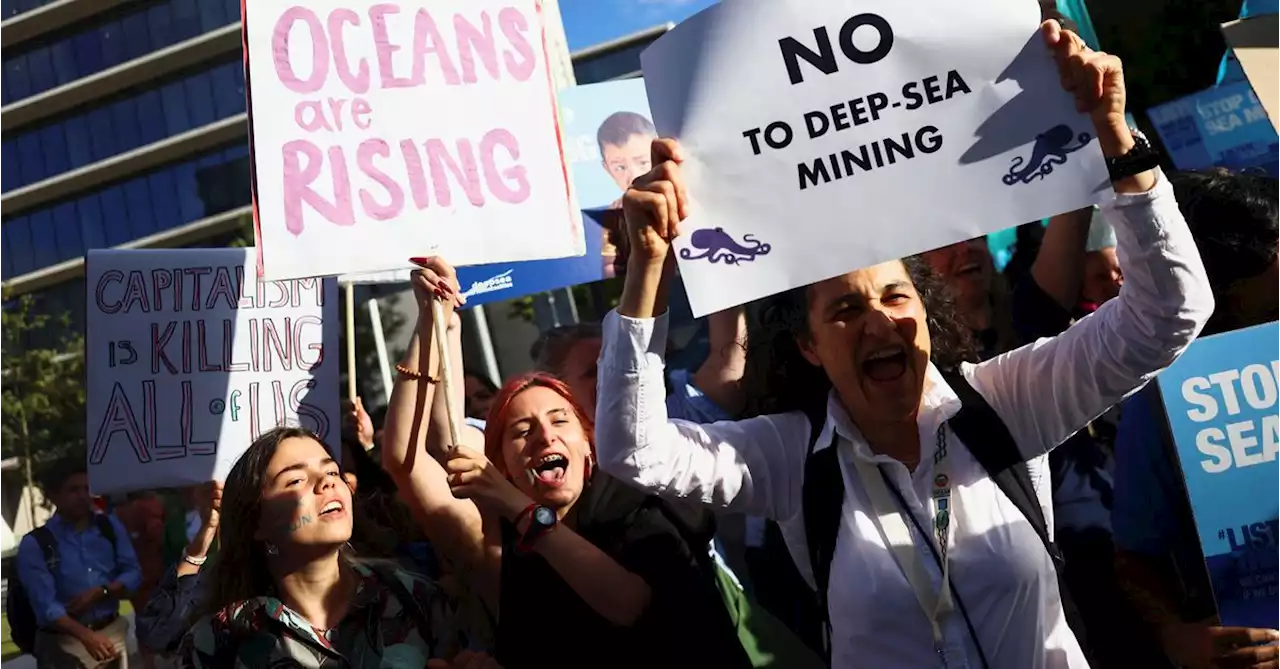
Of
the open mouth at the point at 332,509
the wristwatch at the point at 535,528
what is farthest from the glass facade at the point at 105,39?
the wristwatch at the point at 535,528

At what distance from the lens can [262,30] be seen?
317 cm

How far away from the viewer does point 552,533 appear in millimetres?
2553

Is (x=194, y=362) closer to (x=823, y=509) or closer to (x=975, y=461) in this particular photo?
(x=823, y=509)


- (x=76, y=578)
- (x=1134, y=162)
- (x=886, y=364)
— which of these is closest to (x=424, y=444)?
(x=886, y=364)

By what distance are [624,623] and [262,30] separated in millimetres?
1808

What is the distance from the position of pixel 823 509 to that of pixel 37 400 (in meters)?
25.5

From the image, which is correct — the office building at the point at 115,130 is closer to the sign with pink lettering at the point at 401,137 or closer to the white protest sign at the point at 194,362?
the white protest sign at the point at 194,362

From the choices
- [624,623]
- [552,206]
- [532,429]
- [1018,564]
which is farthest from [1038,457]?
[552,206]

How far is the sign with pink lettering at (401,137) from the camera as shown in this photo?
122 inches

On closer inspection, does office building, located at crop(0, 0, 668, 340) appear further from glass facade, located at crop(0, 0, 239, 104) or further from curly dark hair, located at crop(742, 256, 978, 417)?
curly dark hair, located at crop(742, 256, 978, 417)

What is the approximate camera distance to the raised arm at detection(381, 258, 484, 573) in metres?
3.02

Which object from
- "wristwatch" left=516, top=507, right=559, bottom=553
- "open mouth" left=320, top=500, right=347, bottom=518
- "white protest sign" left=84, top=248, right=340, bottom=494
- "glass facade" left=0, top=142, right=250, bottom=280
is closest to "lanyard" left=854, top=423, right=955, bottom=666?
"wristwatch" left=516, top=507, right=559, bottom=553

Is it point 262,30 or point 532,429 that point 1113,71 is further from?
point 262,30

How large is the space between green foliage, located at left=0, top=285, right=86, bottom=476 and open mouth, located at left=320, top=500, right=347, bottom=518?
23.3m
